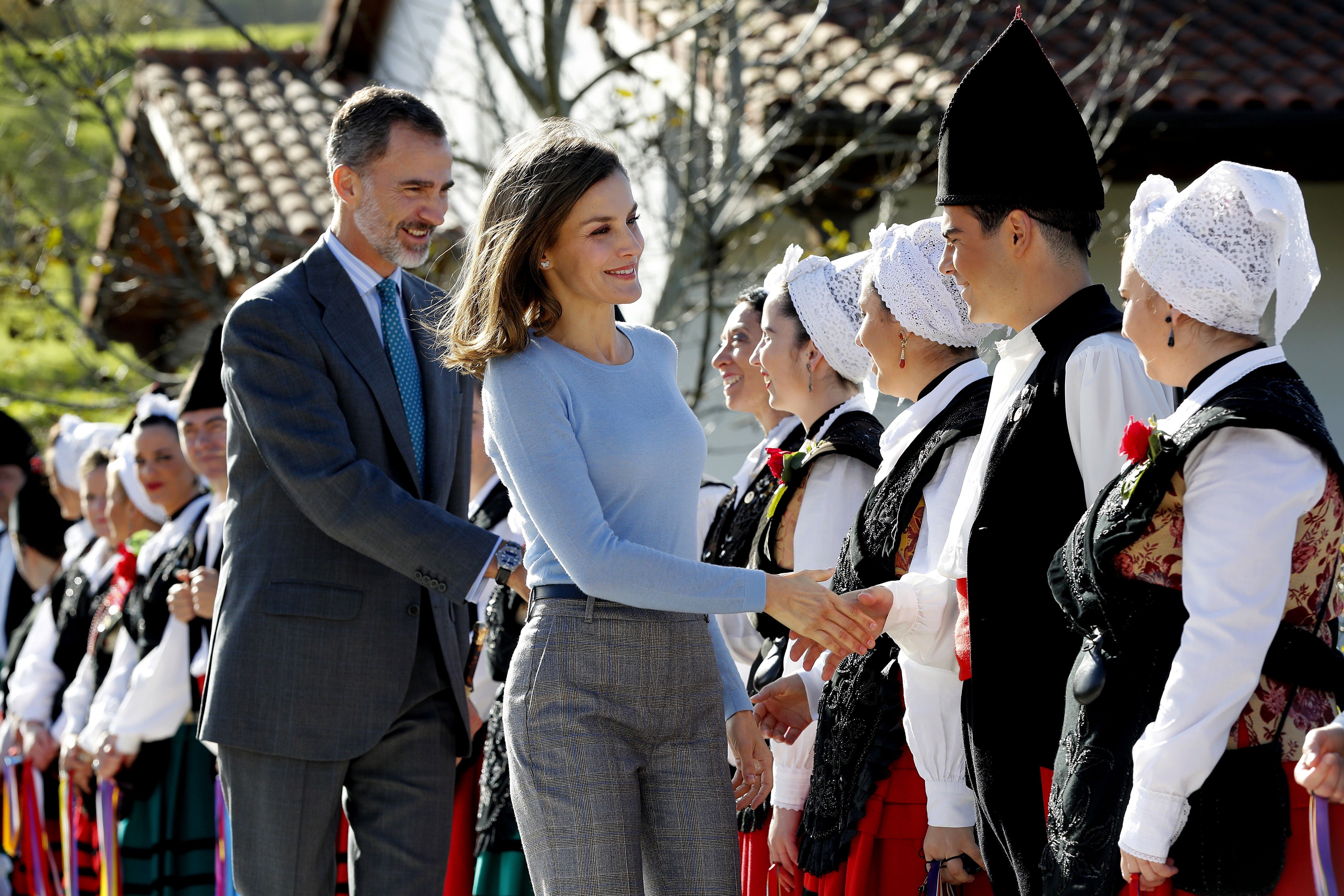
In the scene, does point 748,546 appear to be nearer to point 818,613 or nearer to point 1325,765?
point 818,613

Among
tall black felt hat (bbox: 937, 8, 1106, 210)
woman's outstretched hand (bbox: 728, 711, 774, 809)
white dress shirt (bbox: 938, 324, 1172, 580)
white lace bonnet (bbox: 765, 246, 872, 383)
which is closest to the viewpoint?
white dress shirt (bbox: 938, 324, 1172, 580)

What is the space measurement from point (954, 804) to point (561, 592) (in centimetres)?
92

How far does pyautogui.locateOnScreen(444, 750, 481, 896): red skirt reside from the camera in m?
4.56

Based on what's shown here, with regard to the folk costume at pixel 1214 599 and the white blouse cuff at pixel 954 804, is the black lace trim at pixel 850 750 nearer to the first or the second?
the white blouse cuff at pixel 954 804

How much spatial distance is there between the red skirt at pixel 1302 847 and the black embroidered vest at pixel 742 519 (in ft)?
5.78

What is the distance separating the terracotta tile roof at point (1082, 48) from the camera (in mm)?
8109

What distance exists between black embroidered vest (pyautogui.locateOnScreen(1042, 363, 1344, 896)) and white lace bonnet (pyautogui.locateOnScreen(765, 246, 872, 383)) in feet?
4.62

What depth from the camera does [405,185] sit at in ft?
12.0

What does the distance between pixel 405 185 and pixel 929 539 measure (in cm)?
164

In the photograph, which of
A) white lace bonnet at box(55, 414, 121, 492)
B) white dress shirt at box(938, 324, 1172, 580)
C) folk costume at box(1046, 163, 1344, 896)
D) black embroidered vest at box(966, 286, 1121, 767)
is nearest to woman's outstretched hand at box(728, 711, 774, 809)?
black embroidered vest at box(966, 286, 1121, 767)

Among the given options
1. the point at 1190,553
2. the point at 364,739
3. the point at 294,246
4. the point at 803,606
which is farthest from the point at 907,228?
the point at 294,246

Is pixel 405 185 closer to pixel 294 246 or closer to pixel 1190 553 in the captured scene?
pixel 1190 553

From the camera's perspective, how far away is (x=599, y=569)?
274 centimetres

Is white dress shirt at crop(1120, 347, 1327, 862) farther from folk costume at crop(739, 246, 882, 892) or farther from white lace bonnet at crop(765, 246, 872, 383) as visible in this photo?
white lace bonnet at crop(765, 246, 872, 383)
